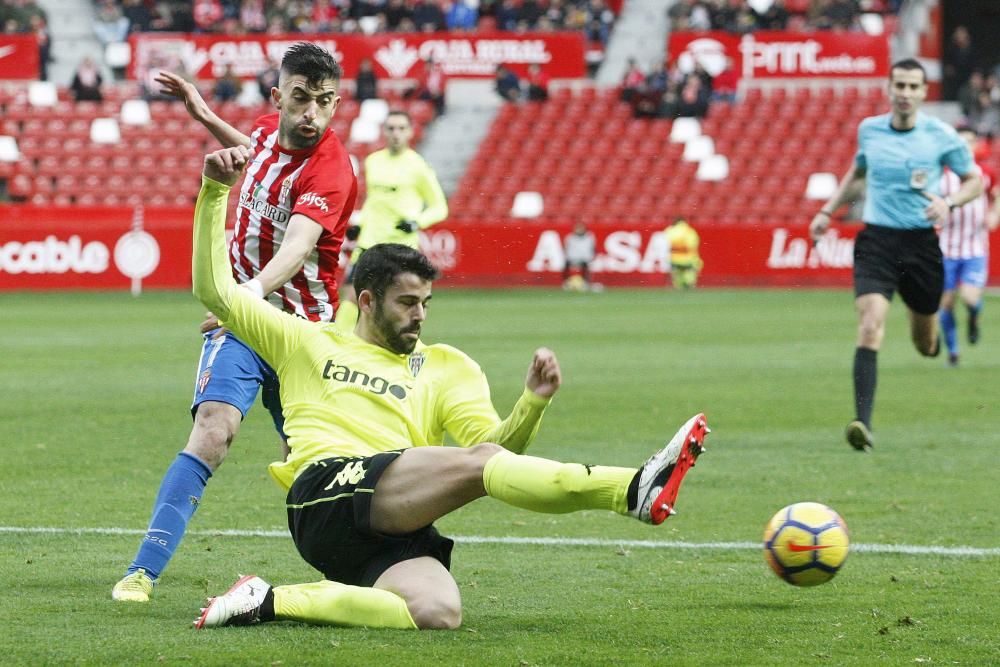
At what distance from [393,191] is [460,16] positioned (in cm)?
2083

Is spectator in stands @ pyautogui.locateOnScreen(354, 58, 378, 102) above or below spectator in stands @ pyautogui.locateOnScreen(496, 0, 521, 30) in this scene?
below

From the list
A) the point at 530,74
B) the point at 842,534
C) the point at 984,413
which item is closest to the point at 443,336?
the point at 984,413

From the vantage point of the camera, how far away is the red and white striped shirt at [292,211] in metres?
6.45

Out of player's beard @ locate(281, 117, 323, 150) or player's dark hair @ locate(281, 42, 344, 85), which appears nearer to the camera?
player's dark hair @ locate(281, 42, 344, 85)

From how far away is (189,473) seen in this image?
5902 mm

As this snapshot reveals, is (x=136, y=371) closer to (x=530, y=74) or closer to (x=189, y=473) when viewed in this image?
(x=189, y=473)

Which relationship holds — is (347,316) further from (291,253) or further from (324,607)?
(324,607)

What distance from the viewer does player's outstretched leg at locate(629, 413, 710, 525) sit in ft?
15.5

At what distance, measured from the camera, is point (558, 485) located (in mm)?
4895

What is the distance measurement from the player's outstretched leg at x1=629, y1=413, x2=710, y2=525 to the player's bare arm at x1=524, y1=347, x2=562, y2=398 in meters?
0.51

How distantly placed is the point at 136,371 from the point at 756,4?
2331cm

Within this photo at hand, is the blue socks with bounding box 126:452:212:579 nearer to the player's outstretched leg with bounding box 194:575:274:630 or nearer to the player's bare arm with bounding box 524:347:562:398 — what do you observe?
the player's outstretched leg with bounding box 194:575:274:630

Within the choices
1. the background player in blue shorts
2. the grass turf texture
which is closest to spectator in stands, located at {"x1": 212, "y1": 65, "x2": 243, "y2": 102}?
the grass turf texture

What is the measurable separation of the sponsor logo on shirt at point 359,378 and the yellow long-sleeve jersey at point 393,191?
956 cm
